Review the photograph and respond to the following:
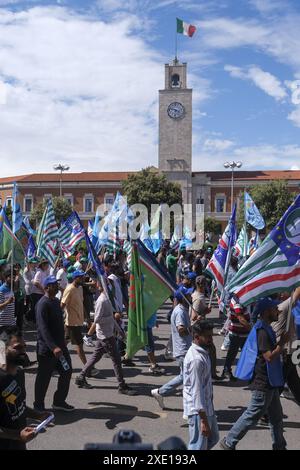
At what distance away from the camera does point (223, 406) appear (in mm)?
7027

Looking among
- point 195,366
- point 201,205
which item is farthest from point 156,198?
point 195,366

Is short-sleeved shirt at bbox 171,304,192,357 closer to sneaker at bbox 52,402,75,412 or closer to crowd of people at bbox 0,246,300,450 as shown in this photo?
crowd of people at bbox 0,246,300,450

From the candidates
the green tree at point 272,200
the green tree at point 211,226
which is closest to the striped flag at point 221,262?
the green tree at point 272,200

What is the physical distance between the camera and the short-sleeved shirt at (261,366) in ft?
17.0

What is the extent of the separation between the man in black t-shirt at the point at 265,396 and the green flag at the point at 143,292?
82.2 inches

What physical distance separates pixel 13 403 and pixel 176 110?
6906 centimetres

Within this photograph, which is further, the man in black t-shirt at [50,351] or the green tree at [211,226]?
the green tree at [211,226]

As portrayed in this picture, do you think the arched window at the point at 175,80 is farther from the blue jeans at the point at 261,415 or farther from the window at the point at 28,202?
the blue jeans at the point at 261,415

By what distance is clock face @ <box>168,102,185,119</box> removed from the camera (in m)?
69.9

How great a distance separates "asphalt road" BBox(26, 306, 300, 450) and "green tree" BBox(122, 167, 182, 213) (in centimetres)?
4599

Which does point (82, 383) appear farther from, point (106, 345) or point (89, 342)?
point (89, 342)

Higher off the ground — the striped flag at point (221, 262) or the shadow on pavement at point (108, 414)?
the striped flag at point (221, 262)

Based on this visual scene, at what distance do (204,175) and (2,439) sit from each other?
6976 cm

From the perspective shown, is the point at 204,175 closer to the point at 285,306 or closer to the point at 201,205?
the point at 201,205
